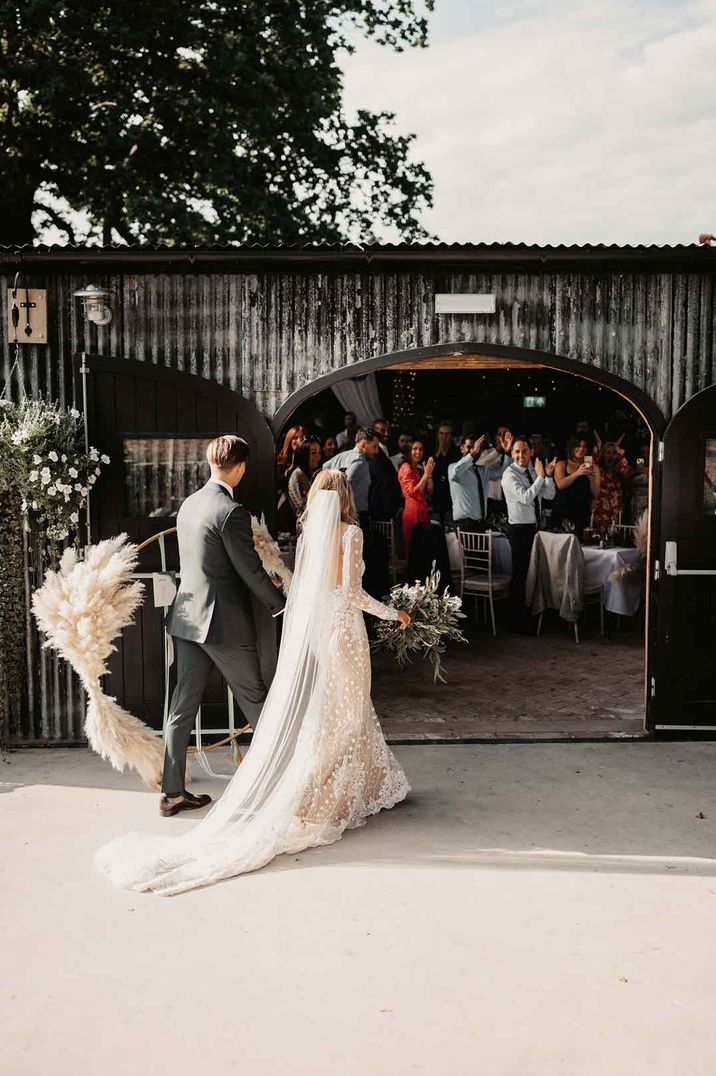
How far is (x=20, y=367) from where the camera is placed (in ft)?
24.2

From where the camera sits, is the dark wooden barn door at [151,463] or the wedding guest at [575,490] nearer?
the dark wooden barn door at [151,463]

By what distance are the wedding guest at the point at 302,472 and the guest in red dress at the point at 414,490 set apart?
1.00m

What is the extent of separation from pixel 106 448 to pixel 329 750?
3.01 m

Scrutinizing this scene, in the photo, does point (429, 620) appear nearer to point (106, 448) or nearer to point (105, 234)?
point (106, 448)

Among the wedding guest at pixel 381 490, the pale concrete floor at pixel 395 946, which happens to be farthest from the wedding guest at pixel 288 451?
the pale concrete floor at pixel 395 946

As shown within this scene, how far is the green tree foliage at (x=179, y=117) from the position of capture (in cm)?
1656

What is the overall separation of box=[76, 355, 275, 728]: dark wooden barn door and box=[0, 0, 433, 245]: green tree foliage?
1114 cm

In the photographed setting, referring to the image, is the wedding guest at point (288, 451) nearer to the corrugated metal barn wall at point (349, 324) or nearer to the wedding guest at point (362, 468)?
the wedding guest at point (362, 468)

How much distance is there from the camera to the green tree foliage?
54.3ft

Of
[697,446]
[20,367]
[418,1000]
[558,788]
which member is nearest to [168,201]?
[20,367]

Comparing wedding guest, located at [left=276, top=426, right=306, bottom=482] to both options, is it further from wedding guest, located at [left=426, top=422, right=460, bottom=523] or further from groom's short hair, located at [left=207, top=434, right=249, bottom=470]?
groom's short hair, located at [left=207, top=434, right=249, bottom=470]

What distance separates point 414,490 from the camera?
11.3m

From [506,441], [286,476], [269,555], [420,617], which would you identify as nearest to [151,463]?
[269,555]

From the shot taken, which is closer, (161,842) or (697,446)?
(161,842)
